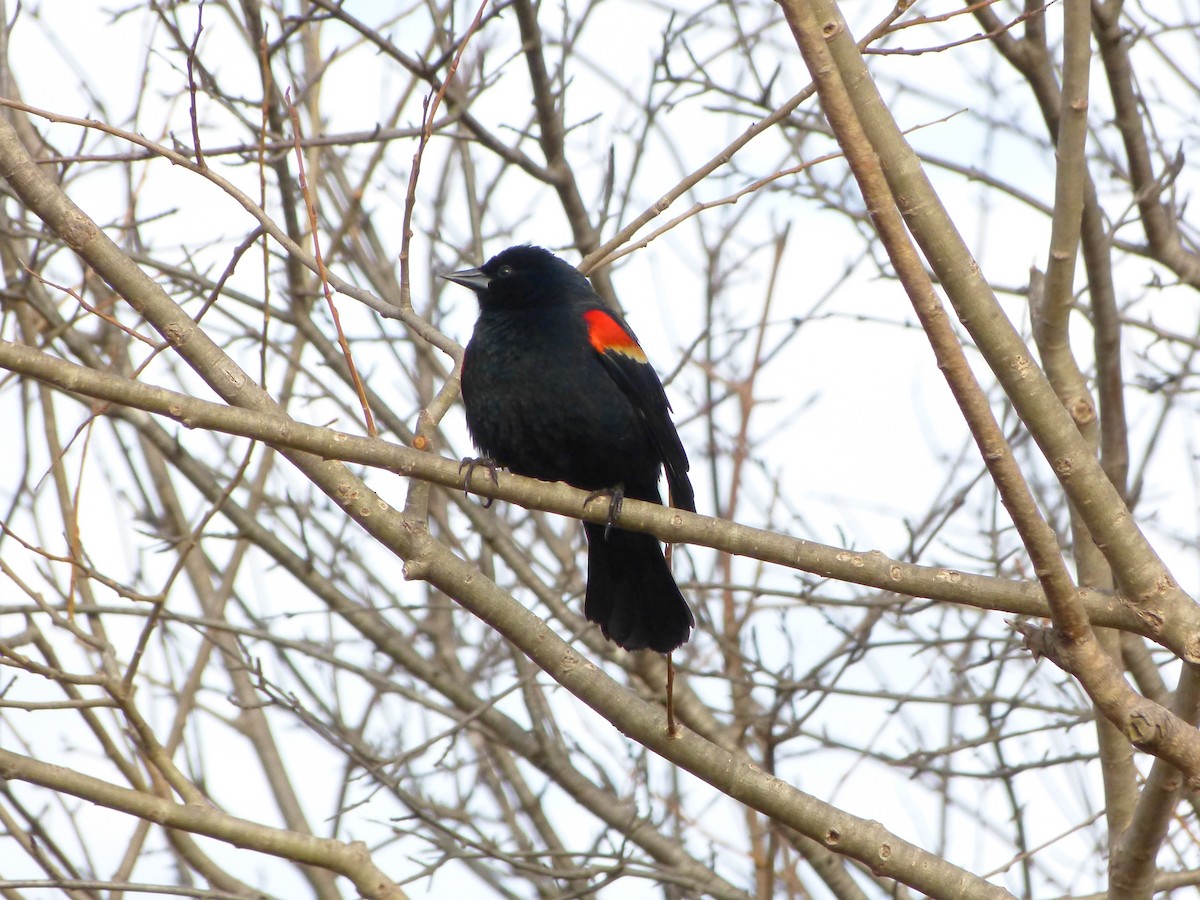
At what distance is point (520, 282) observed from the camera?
14.9 feet

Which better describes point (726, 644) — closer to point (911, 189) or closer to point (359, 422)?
point (359, 422)

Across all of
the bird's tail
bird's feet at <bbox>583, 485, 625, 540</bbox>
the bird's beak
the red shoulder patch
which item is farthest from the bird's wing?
bird's feet at <bbox>583, 485, 625, 540</bbox>

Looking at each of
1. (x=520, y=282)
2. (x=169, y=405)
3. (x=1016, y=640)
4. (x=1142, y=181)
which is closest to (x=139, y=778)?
(x=169, y=405)

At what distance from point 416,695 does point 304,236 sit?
1.94m

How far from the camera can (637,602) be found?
12.5 ft

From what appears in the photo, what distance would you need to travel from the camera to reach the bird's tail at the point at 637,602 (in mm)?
3805

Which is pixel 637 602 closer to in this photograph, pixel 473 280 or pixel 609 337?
pixel 609 337

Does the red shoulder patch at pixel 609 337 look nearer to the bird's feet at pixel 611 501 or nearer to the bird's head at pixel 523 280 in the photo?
→ the bird's head at pixel 523 280

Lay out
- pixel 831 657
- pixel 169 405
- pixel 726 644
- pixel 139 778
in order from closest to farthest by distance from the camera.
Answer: pixel 169 405 < pixel 139 778 < pixel 831 657 < pixel 726 644

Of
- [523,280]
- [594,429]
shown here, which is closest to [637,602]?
[594,429]

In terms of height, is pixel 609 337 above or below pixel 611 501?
above

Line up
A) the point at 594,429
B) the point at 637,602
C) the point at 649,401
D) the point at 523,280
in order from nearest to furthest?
the point at 637,602 < the point at 594,429 < the point at 649,401 < the point at 523,280

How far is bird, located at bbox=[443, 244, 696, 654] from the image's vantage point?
3863 mm

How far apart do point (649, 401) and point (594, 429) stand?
9.7 inches
